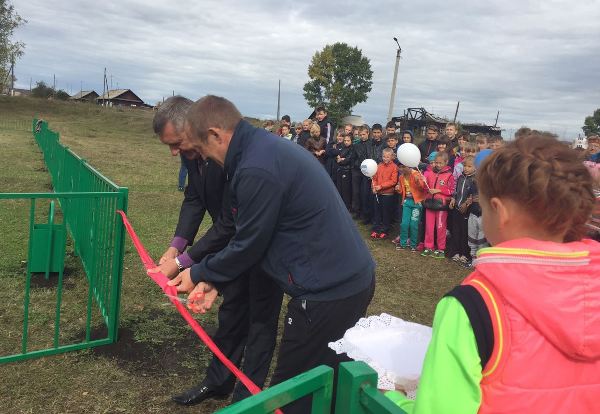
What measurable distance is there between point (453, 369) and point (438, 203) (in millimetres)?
6639

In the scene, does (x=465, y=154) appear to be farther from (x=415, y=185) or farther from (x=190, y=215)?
(x=190, y=215)

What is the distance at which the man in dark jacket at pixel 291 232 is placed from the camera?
6.93 feet

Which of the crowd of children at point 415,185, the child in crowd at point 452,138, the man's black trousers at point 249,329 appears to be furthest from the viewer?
the child in crowd at point 452,138

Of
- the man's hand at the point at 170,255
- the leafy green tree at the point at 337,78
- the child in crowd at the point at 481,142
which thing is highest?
the leafy green tree at the point at 337,78

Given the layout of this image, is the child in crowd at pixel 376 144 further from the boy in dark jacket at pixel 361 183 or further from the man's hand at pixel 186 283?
the man's hand at pixel 186 283

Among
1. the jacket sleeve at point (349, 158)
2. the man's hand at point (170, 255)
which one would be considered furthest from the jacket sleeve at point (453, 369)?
the jacket sleeve at point (349, 158)

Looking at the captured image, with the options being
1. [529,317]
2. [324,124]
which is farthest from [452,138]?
[529,317]

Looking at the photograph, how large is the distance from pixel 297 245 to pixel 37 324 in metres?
A: 3.22

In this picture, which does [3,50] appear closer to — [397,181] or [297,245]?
[397,181]

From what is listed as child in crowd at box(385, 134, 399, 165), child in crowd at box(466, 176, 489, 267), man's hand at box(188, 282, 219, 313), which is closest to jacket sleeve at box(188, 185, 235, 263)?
man's hand at box(188, 282, 219, 313)

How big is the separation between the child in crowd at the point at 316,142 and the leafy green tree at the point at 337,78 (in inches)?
2141

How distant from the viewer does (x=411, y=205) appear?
25.6 feet

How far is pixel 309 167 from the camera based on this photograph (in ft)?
7.32

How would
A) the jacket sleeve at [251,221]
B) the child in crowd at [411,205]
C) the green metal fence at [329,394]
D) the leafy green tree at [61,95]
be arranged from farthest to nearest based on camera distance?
the leafy green tree at [61,95]
the child in crowd at [411,205]
the jacket sleeve at [251,221]
the green metal fence at [329,394]
